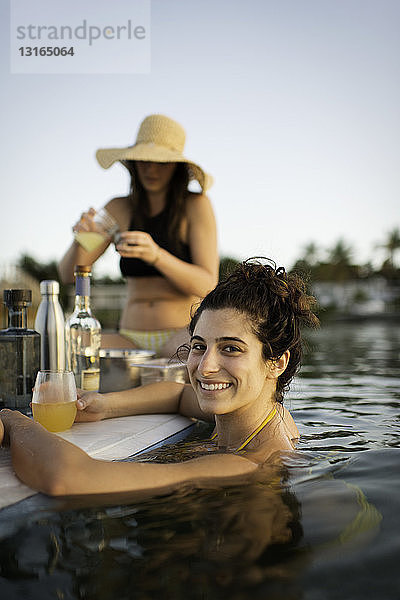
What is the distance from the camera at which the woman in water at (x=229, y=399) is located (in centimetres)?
202

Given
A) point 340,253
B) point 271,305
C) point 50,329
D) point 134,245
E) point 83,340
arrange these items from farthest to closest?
point 340,253 < point 134,245 < point 83,340 < point 50,329 < point 271,305

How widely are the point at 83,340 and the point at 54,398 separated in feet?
2.69

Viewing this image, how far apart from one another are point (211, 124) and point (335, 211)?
61.8 feet

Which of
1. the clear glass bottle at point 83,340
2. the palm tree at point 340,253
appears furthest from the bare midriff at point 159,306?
the palm tree at point 340,253

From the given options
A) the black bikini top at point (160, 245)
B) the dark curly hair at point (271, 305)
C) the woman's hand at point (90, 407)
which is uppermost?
the black bikini top at point (160, 245)

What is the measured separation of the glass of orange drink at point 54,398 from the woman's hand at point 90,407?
0.95 ft

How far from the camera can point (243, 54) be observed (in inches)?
750

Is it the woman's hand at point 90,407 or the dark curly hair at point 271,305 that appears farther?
the woman's hand at point 90,407

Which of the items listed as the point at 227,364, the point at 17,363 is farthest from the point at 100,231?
the point at 227,364

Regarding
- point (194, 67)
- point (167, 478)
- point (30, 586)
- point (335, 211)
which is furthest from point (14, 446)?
point (335, 211)

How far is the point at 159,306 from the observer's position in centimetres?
429

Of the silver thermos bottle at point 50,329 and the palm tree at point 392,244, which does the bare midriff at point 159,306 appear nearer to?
the silver thermos bottle at point 50,329

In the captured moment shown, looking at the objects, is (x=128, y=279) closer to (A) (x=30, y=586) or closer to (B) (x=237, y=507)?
(B) (x=237, y=507)

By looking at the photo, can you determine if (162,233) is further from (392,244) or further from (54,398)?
(392,244)
